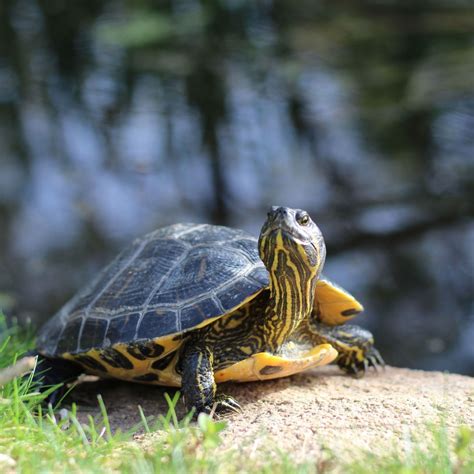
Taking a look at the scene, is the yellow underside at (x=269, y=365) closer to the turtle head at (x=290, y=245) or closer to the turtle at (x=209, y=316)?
the turtle at (x=209, y=316)

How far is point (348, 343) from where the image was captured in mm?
4254

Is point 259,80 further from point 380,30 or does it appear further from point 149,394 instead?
point 149,394

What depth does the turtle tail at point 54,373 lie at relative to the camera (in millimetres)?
4031

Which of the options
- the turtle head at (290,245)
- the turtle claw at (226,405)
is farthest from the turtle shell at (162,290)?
the turtle claw at (226,405)

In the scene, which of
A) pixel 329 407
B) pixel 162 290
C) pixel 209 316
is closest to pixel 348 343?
pixel 329 407

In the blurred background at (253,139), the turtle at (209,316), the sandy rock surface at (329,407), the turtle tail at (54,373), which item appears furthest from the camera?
the blurred background at (253,139)

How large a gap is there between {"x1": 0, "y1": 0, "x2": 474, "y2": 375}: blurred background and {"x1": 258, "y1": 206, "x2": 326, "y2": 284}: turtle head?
2813 mm

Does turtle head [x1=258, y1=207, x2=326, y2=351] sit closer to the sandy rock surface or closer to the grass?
the sandy rock surface

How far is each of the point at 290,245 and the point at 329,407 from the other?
89 cm

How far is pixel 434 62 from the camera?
14.5 meters

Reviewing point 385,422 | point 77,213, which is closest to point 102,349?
point 385,422

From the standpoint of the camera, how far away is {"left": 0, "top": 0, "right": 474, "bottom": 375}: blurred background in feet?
25.3

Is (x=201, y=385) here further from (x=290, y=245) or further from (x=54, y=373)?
(x=54, y=373)

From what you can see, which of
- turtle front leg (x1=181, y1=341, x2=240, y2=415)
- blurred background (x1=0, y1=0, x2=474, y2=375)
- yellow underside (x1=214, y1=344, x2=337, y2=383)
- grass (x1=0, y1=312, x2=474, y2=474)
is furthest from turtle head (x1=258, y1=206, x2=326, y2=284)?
blurred background (x1=0, y1=0, x2=474, y2=375)
